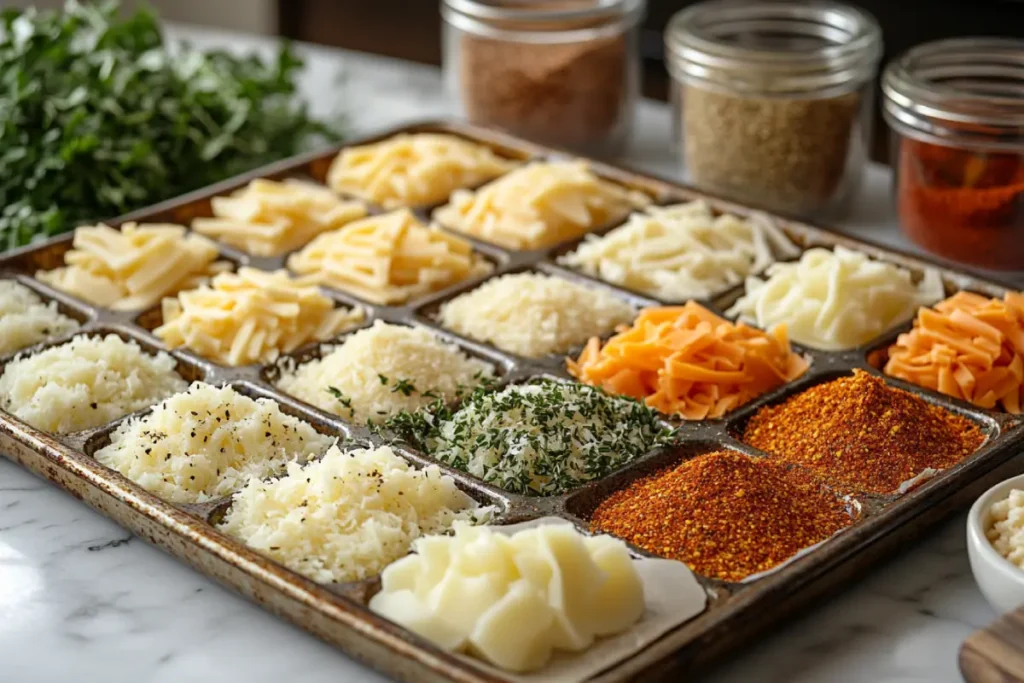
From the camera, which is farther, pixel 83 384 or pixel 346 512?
pixel 83 384

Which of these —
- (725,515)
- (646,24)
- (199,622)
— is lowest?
(646,24)

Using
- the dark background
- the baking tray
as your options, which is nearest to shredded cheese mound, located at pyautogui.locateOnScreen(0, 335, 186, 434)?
the baking tray

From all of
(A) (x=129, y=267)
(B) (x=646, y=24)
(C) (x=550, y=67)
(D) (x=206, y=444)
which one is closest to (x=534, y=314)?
(D) (x=206, y=444)

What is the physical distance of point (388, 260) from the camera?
2.74 m

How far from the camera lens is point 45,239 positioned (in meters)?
2.97

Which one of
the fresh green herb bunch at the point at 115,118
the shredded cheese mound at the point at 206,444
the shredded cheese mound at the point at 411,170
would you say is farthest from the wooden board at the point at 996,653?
the fresh green herb bunch at the point at 115,118

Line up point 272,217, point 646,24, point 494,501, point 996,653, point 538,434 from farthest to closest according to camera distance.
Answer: point 646,24, point 272,217, point 538,434, point 494,501, point 996,653

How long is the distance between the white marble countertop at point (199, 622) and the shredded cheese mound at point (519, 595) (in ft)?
0.48

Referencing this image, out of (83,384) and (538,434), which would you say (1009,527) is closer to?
(538,434)

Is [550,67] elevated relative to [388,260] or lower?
elevated

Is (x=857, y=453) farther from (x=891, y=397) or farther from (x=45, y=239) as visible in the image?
(x=45, y=239)

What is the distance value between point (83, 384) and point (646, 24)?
11.9 ft

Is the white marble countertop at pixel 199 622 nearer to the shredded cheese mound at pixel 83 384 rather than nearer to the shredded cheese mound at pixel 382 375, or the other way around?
the shredded cheese mound at pixel 83 384

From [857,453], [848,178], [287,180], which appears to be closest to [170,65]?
[287,180]
